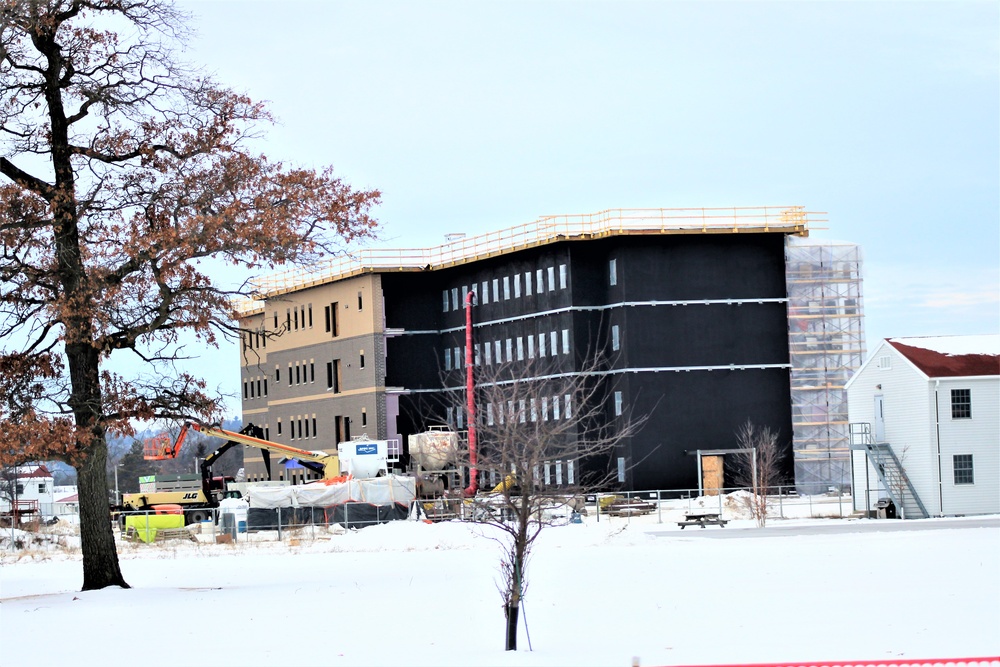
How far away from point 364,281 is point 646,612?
67227mm

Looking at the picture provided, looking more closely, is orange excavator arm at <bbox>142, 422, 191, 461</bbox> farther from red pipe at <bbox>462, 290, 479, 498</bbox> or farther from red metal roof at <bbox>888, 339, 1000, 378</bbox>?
red metal roof at <bbox>888, 339, 1000, 378</bbox>

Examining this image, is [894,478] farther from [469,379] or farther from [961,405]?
[469,379]

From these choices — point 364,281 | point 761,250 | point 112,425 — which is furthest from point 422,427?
point 112,425

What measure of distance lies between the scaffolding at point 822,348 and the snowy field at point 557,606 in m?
34.0

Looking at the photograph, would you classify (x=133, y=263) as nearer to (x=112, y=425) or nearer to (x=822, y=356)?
(x=112, y=425)

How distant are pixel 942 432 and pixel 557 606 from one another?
34.6 meters

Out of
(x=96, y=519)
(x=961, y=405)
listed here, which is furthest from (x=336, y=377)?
(x=96, y=519)

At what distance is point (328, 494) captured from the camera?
5803cm

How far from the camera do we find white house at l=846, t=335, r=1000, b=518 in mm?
55000

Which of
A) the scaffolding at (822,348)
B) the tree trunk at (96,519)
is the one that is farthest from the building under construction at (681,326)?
the tree trunk at (96,519)

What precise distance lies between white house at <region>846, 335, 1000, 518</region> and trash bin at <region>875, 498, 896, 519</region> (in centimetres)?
26

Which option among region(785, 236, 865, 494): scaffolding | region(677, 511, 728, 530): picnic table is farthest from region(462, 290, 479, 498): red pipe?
region(677, 511, 728, 530): picnic table

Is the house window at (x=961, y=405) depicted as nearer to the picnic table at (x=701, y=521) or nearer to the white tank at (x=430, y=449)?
the picnic table at (x=701, y=521)

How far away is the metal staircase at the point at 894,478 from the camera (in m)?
55.4
